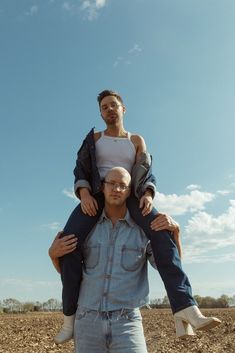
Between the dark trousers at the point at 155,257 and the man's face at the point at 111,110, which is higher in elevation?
the man's face at the point at 111,110

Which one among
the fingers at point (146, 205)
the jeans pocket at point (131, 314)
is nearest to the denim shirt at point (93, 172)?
the fingers at point (146, 205)

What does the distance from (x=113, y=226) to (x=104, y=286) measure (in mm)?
420

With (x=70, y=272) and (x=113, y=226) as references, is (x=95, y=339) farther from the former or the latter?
(x=113, y=226)

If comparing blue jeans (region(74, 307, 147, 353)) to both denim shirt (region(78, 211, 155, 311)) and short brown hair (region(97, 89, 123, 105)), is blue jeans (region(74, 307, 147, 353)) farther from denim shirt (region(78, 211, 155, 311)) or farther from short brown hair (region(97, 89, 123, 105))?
short brown hair (region(97, 89, 123, 105))

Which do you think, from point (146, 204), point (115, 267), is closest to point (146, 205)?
point (146, 204)

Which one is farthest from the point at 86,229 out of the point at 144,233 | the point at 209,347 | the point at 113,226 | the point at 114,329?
the point at 209,347

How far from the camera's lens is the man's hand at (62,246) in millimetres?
2982

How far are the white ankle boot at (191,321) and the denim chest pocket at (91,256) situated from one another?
0.62m

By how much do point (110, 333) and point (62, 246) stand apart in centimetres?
65

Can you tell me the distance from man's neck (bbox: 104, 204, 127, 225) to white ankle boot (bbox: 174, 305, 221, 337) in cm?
74

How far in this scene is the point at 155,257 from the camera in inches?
117

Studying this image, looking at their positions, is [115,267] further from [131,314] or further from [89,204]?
[89,204]

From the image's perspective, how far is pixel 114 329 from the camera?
2736mm

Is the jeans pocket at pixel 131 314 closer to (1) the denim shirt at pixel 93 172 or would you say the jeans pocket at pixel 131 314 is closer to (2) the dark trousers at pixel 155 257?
(2) the dark trousers at pixel 155 257
